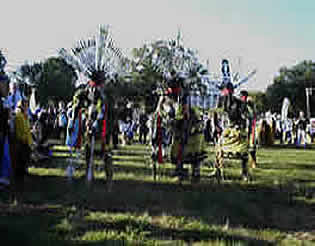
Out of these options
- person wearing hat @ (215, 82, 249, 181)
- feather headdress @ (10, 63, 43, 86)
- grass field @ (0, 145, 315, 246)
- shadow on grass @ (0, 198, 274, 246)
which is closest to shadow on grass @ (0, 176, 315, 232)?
grass field @ (0, 145, 315, 246)

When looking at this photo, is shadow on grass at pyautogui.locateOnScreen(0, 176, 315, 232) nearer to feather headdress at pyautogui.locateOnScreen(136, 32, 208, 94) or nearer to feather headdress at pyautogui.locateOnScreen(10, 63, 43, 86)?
feather headdress at pyautogui.locateOnScreen(136, 32, 208, 94)

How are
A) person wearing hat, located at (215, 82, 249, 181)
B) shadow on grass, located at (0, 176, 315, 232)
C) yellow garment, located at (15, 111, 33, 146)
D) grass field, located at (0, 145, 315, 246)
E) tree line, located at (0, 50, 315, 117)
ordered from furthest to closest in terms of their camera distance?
1. tree line, located at (0, 50, 315, 117)
2. person wearing hat, located at (215, 82, 249, 181)
3. yellow garment, located at (15, 111, 33, 146)
4. shadow on grass, located at (0, 176, 315, 232)
5. grass field, located at (0, 145, 315, 246)

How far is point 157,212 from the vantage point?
5773 mm

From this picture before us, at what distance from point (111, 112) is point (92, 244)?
130 inches

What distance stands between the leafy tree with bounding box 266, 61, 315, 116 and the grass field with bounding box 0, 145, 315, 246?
56.5 m

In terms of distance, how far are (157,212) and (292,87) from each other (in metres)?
64.0

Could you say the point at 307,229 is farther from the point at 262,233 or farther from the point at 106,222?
the point at 106,222

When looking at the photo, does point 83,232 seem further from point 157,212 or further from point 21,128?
point 21,128

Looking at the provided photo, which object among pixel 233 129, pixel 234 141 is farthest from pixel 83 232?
pixel 233 129

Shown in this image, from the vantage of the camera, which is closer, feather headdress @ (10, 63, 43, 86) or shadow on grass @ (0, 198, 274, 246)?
shadow on grass @ (0, 198, 274, 246)

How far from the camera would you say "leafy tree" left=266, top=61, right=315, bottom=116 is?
2495 inches

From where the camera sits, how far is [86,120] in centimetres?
718

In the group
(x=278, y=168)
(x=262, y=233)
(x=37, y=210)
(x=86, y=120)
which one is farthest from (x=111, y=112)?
(x=278, y=168)

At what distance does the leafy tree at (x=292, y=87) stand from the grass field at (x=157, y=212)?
56472 mm
